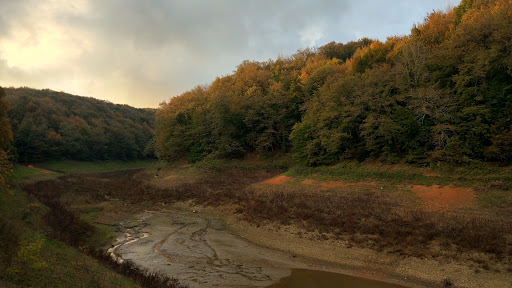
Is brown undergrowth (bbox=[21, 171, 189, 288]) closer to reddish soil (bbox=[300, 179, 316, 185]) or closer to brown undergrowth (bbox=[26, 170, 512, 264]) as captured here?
brown undergrowth (bbox=[26, 170, 512, 264])

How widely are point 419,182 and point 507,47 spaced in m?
15.0

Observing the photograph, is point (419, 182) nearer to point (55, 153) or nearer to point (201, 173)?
point (201, 173)

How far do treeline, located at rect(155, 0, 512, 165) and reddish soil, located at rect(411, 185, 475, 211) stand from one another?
4.45 meters

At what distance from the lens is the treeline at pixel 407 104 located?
26.8 m

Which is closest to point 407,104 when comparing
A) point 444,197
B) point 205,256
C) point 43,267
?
point 444,197

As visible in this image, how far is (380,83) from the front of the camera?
35.8 m

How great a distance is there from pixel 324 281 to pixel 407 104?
27076 mm

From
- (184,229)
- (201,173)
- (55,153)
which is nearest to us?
(184,229)

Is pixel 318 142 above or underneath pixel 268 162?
above

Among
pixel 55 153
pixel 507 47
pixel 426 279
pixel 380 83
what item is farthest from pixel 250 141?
pixel 55 153

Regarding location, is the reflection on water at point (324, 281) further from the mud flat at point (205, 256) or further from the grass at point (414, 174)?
the grass at point (414, 174)

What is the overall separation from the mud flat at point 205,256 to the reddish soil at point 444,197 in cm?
1227

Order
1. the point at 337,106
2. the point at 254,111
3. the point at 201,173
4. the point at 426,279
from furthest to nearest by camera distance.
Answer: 1. the point at 254,111
2. the point at 201,173
3. the point at 337,106
4. the point at 426,279

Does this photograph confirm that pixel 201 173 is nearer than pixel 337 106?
No
